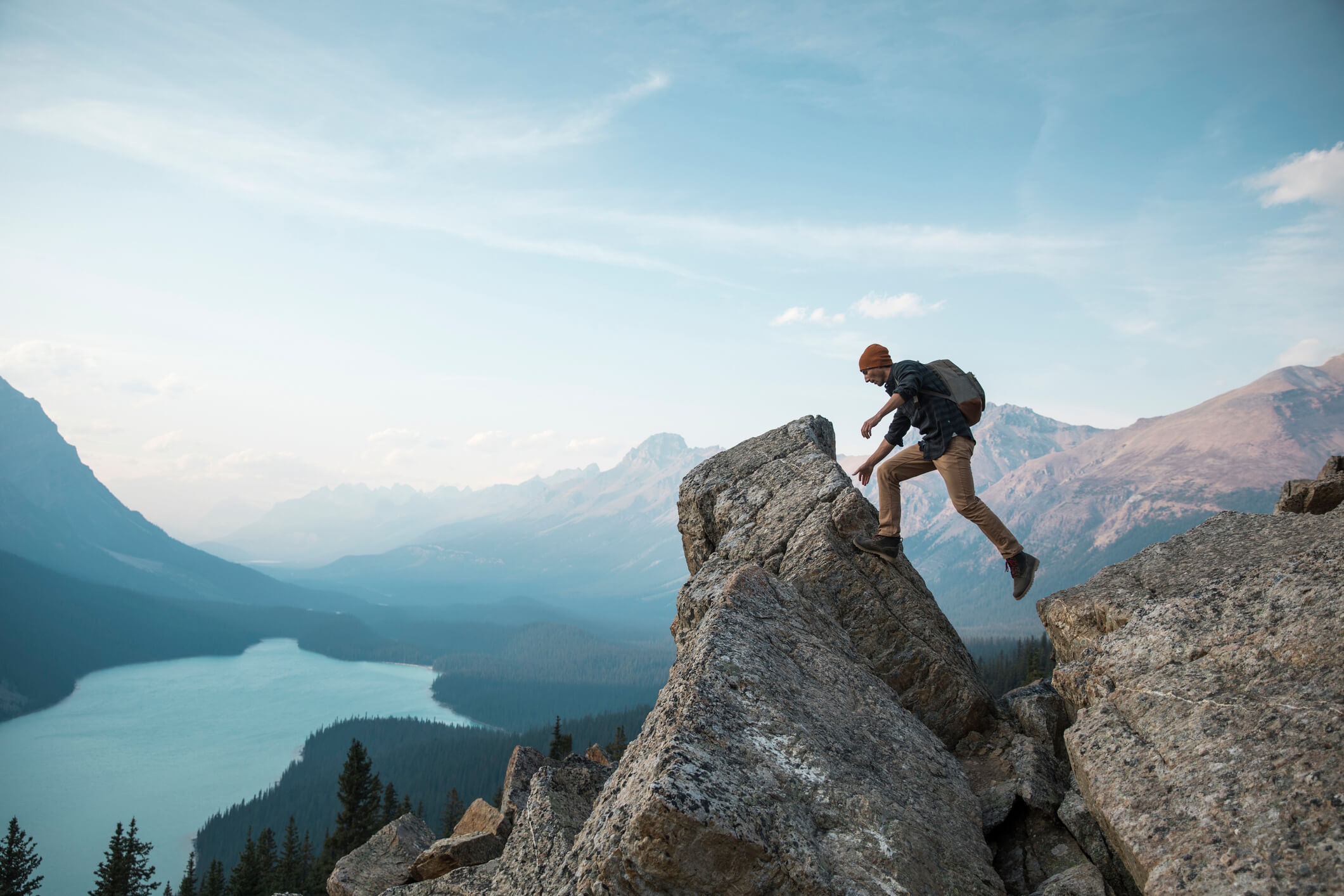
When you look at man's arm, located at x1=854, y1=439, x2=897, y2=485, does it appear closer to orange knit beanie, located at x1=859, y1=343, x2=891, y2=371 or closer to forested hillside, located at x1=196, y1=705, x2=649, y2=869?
orange knit beanie, located at x1=859, y1=343, x2=891, y2=371

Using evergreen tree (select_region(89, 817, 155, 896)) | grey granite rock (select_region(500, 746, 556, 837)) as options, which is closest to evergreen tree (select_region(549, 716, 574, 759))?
evergreen tree (select_region(89, 817, 155, 896))

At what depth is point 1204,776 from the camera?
225 inches

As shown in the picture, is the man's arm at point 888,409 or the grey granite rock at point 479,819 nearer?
the man's arm at point 888,409

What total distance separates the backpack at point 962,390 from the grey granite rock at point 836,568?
7.98ft

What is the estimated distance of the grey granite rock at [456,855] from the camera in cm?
1258

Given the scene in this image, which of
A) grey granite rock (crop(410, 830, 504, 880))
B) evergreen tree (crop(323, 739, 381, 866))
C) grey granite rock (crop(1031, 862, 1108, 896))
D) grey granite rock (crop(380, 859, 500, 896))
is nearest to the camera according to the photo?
grey granite rock (crop(1031, 862, 1108, 896))

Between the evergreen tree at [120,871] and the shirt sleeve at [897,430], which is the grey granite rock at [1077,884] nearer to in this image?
the shirt sleeve at [897,430]

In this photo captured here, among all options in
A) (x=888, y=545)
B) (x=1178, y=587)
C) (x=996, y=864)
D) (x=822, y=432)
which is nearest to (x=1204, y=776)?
(x=996, y=864)

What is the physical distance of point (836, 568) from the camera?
10.8 meters

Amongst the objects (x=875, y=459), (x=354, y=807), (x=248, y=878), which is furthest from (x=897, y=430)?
(x=248, y=878)

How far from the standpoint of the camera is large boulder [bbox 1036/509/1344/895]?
4.96 m

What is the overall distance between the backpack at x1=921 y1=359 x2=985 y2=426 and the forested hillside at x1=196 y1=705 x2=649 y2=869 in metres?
107

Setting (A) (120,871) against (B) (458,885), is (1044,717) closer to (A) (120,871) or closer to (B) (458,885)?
(B) (458,885)

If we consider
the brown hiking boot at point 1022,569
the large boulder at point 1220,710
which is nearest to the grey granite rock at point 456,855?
the brown hiking boot at point 1022,569
